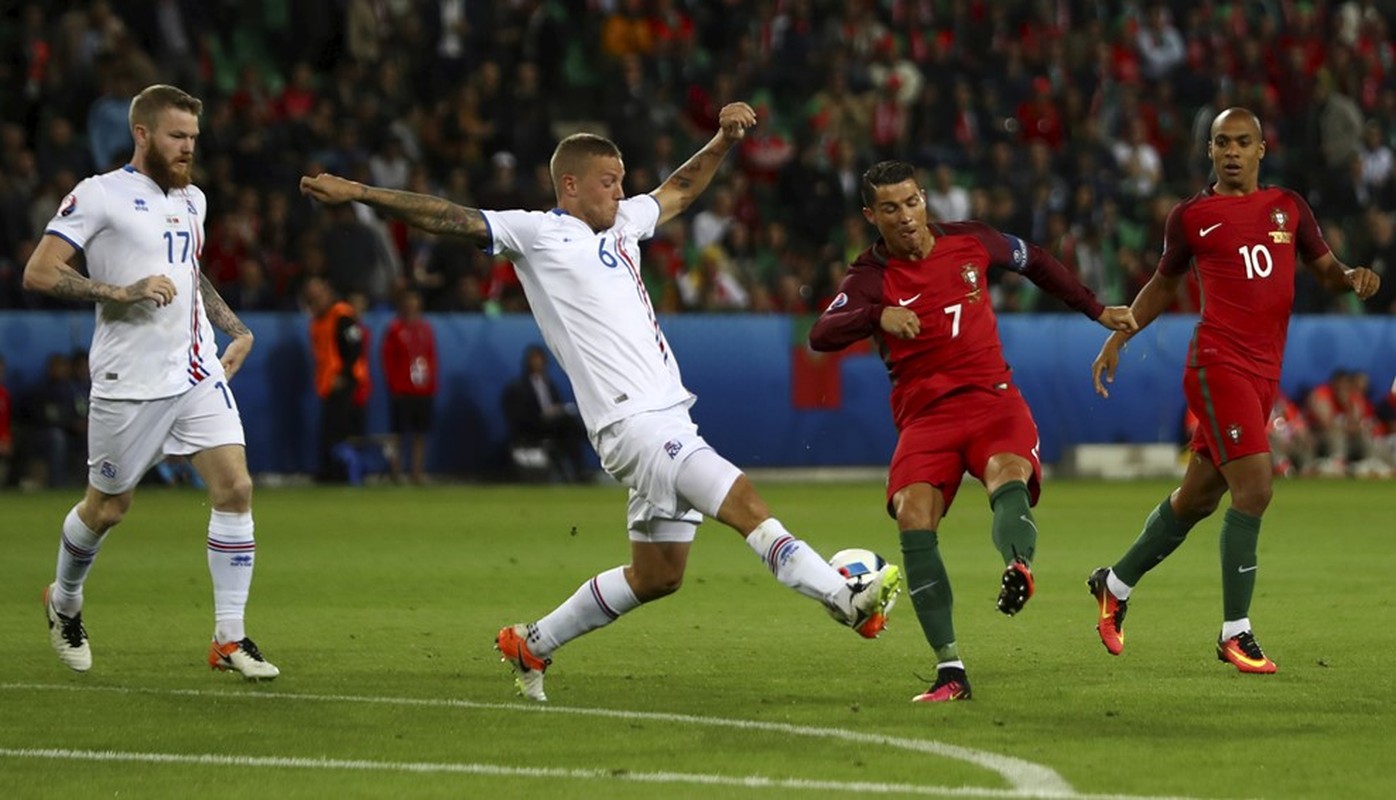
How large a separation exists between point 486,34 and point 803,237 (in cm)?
473

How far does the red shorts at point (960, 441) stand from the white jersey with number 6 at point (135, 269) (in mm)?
3028

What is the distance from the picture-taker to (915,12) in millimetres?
30953

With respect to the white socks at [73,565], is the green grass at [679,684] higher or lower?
lower

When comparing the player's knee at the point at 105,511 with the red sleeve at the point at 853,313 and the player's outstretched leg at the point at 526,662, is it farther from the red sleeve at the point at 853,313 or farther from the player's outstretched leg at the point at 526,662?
the red sleeve at the point at 853,313

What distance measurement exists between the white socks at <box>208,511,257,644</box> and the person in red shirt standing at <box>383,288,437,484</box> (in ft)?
48.1

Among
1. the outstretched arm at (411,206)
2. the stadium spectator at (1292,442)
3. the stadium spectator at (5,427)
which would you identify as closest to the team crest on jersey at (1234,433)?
the outstretched arm at (411,206)

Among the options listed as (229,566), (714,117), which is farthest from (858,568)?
(714,117)

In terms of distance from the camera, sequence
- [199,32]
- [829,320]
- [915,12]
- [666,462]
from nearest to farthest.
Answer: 1. [666,462]
2. [829,320]
3. [199,32]
4. [915,12]

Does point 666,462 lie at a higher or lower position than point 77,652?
higher

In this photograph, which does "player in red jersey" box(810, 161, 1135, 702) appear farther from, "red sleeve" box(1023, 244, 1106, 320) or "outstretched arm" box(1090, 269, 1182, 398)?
"outstretched arm" box(1090, 269, 1182, 398)

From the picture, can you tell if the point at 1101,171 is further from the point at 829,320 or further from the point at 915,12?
the point at 829,320

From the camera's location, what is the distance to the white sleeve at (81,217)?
9.32m

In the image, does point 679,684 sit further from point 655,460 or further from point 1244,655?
point 1244,655

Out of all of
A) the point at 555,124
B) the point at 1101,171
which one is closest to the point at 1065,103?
the point at 1101,171
